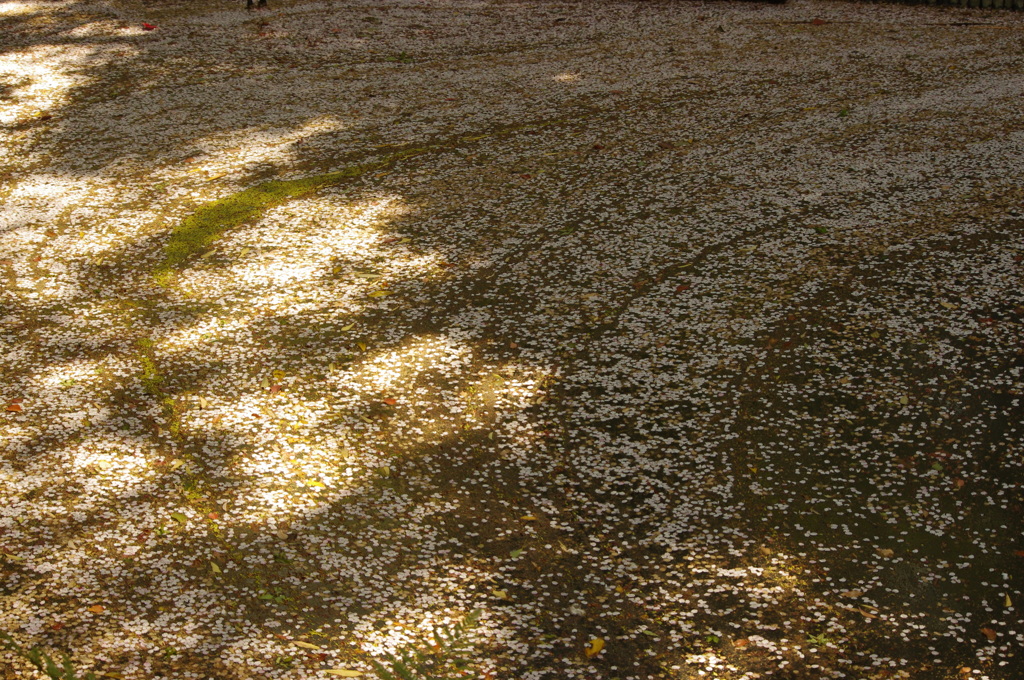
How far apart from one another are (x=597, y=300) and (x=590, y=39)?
131 inches

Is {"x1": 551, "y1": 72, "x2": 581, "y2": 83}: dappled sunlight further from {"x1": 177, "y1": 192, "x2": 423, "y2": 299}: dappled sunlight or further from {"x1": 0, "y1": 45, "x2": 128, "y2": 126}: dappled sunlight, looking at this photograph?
{"x1": 0, "y1": 45, "x2": 128, "y2": 126}: dappled sunlight

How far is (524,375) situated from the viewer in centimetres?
258

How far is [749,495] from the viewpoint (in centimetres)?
213

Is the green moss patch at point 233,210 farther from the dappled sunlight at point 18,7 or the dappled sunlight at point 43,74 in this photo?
the dappled sunlight at point 18,7

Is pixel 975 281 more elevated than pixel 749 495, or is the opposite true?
pixel 975 281

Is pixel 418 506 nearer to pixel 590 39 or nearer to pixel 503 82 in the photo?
pixel 503 82

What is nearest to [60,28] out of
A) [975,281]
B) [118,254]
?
[118,254]

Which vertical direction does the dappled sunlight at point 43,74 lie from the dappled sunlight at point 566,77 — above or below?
above

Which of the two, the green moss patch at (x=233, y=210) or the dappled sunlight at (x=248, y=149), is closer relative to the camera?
the green moss patch at (x=233, y=210)

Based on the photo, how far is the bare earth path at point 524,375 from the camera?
1.82 m

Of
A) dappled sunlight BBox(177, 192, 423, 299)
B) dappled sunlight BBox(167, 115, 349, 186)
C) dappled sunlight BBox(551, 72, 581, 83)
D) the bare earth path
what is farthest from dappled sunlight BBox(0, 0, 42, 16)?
dappled sunlight BBox(177, 192, 423, 299)

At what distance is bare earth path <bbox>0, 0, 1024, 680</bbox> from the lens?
1824mm

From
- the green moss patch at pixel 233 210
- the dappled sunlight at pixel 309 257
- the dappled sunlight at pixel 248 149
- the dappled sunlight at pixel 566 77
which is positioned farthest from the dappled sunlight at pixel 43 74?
the dappled sunlight at pixel 566 77

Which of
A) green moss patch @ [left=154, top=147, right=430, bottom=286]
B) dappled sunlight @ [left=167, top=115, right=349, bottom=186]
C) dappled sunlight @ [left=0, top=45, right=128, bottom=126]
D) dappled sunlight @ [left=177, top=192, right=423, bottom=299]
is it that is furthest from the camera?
dappled sunlight @ [left=0, top=45, right=128, bottom=126]
